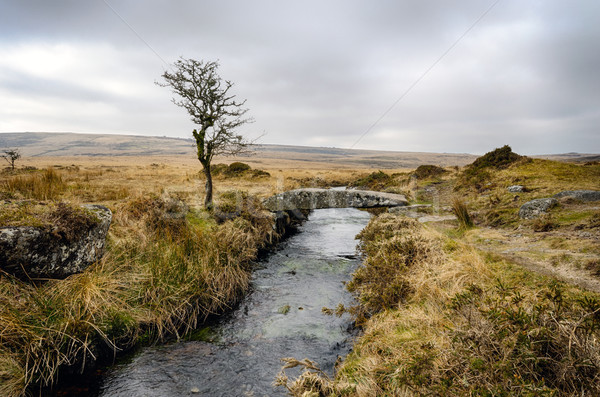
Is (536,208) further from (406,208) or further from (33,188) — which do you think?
(33,188)

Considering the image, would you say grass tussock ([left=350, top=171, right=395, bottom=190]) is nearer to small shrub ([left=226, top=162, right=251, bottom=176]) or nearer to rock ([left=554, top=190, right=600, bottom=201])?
small shrub ([left=226, top=162, right=251, bottom=176])

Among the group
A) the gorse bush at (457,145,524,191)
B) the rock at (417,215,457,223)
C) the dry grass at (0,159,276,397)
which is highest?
the gorse bush at (457,145,524,191)

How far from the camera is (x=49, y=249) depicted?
500cm

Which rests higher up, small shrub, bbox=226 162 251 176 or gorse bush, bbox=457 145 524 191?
gorse bush, bbox=457 145 524 191

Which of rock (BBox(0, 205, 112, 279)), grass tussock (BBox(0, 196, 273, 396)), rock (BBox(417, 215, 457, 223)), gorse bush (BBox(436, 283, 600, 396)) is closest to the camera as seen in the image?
gorse bush (BBox(436, 283, 600, 396))

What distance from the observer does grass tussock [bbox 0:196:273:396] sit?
4.10m

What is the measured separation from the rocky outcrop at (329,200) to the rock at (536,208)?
4.77 m

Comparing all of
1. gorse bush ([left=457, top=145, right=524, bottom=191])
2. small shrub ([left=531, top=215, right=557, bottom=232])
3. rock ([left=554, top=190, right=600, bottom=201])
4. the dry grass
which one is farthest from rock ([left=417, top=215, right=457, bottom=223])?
the dry grass

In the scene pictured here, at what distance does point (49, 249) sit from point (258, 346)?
13.1 ft

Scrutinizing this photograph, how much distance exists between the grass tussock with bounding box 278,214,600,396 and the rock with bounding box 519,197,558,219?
4702 mm

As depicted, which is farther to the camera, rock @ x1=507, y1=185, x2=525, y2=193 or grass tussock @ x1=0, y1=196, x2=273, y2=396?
rock @ x1=507, y1=185, x2=525, y2=193

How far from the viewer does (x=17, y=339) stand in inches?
160

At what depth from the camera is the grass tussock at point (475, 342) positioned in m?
2.38

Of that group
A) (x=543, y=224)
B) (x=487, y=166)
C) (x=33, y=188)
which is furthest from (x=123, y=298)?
(x=487, y=166)
